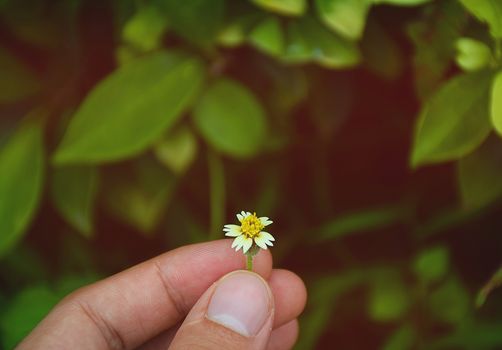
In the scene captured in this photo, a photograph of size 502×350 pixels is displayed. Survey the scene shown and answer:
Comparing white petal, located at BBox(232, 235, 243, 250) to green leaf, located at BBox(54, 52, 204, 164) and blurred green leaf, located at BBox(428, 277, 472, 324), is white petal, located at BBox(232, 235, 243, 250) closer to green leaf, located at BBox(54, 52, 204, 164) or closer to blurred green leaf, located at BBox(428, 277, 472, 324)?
green leaf, located at BBox(54, 52, 204, 164)

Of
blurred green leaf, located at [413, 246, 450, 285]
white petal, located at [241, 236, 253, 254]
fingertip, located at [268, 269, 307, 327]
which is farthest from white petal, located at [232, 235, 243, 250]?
blurred green leaf, located at [413, 246, 450, 285]

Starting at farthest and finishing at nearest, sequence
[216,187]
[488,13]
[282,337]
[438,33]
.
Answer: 1. [216,187]
2. [282,337]
3. [438,33]
4. [488,13]

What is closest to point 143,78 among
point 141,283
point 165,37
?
point 165,37

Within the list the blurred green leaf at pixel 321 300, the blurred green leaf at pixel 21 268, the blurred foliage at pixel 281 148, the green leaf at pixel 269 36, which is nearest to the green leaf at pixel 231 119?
the blurred foliage at pixel 281 148

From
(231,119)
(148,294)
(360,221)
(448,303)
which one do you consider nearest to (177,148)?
(231,119)

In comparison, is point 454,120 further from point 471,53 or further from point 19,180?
point 19,180

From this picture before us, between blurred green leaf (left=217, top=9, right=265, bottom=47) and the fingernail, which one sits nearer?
the fingernail

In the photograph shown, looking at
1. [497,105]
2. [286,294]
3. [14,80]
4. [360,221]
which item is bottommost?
[360,221]

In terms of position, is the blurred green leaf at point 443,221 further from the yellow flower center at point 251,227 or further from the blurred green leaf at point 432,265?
the yellow flower center at point 251,227
